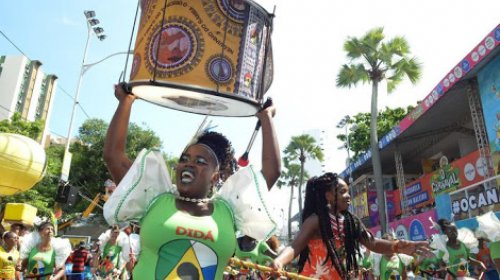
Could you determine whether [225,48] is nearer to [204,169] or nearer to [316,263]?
[204,169]

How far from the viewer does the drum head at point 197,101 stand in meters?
2.32

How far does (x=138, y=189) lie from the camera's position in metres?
2.12

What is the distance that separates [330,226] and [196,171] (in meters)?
1.43

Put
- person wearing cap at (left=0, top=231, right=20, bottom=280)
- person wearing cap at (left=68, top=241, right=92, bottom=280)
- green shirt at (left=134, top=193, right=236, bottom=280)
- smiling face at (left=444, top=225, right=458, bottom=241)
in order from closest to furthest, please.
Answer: green shirt at (left=134, top=193, right=236, bottom=280) → person wearing cap at (left=0, top=231, right=20, bottom=280) → smiling face at (left=444, top=225, right=458, bottom=241) → person wearing cap at (left=68, top=241, right=92, bottom=280)

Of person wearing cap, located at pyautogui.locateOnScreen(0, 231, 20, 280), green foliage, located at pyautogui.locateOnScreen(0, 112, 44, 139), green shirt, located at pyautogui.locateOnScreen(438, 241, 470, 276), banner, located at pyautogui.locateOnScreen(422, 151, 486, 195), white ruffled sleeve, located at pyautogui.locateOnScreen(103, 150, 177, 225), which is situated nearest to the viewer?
white ruffled sleeve, located at pyautogui.locateOnScreen(103, 150, 177, 225)

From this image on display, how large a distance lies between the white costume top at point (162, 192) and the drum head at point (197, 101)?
1.20 ft

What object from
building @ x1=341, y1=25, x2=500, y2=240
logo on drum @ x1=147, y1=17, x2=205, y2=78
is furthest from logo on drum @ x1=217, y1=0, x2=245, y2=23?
building @ x1=341, y1=25, x2=500, y2=240

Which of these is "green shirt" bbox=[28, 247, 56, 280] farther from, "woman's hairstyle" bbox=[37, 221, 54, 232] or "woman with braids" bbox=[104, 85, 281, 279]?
"woman with braids" bbox=[104, 85, 281, 279]

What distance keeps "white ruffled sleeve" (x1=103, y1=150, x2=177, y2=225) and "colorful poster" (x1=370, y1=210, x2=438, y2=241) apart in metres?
13.4

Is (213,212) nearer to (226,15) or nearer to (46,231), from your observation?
(226,15)

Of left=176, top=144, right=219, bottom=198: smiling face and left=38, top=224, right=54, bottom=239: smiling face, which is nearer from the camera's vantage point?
left=176, top=144, right=219, bottom=198: smiling face

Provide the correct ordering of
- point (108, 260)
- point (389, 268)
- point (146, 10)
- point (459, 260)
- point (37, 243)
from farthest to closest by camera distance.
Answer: point (108, 260), point (389, 268), point (459, 260), point (37, 243), point (146, 10)

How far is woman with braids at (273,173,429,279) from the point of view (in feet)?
10.2

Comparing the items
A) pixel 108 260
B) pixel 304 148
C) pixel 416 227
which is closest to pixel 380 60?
pixel 416 227
